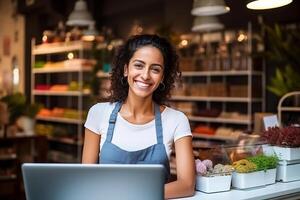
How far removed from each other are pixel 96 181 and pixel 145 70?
695mm

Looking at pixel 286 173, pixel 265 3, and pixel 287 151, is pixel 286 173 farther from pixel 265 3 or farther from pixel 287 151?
pixel 265 3

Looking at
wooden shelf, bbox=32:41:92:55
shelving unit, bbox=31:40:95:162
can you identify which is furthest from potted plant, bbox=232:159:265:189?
wooden shelf, bbox=32:41:92:55

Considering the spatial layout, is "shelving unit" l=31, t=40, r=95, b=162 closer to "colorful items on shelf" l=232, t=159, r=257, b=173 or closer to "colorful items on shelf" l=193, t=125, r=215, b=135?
"colorful items on shelf" l=193, t=125, r=215, b=135

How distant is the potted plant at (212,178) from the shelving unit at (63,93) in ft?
18.3

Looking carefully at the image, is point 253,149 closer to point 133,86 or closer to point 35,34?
point 133,86

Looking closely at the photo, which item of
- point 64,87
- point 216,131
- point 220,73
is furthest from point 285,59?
point 64,87

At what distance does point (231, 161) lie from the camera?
1.97 m

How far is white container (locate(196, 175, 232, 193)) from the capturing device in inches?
69.2

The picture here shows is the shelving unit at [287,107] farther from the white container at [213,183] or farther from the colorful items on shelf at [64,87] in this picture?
the colorful items on shelf at [64,87]

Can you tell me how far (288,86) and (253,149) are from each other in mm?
2147

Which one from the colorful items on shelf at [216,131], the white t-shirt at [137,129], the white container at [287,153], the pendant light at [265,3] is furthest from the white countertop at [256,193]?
the colorful items on shelf at [216,131]

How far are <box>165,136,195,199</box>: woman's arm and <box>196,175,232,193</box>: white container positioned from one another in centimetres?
9

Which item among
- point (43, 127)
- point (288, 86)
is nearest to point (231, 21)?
point (288, 86)

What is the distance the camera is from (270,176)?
1.94 meters
